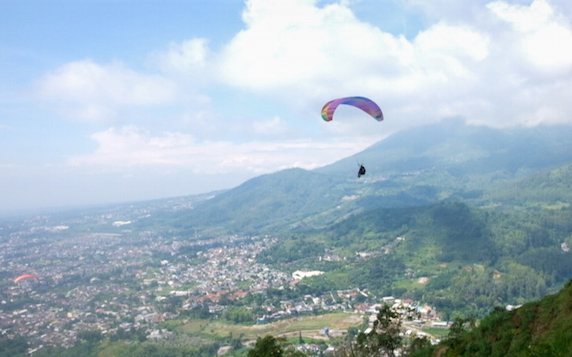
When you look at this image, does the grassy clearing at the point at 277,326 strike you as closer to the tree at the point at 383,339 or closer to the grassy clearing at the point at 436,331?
the grassy clearing at the point at 436,331

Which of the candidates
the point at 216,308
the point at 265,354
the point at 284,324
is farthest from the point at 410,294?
the point at 265,354

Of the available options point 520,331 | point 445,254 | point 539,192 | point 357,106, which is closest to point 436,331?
point 520,331

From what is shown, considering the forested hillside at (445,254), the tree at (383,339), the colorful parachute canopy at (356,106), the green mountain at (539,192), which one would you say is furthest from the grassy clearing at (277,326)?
the green mountain at (539,192)

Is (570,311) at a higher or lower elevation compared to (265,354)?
higher

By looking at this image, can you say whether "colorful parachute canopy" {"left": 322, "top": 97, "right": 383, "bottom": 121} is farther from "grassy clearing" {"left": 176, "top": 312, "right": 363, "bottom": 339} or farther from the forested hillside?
the forested hillside

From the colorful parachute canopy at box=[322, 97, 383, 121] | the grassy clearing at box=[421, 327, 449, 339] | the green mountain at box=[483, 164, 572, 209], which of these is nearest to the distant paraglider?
the colorful parachute canopy at box=[322, 97, 383, 121]

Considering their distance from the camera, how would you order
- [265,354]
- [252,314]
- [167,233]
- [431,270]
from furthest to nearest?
[167,233], [431,270], [252,314], [265,354]

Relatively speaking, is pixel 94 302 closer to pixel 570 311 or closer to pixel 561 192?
pixel 570 311
